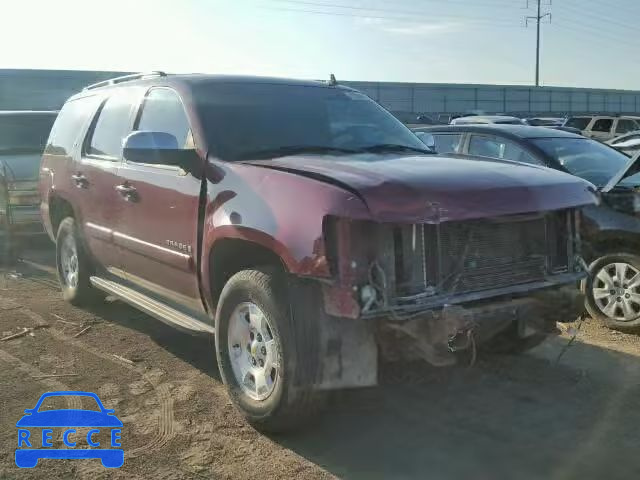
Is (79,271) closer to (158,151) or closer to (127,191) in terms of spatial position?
(127,191)

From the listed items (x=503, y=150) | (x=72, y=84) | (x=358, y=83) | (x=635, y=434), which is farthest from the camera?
(x=358, y=83)

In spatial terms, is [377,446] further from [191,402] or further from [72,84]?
[72,84]

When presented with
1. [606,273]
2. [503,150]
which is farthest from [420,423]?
[503,150]

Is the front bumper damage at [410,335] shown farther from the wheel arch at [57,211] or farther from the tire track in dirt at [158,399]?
the wheel arch at [57,211]

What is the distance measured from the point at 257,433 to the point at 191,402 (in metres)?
0.63

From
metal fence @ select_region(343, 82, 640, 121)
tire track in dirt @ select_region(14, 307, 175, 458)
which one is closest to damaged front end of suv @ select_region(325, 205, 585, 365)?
tire track in dirt @ select_region(14, 307, 175, 458)

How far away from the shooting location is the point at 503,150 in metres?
7.04

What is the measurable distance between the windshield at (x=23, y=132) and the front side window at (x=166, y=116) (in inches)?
253

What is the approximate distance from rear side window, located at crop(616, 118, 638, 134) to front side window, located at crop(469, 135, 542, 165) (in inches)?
599

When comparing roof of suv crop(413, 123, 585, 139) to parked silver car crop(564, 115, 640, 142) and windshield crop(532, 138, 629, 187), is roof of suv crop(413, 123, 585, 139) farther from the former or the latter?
parked silver car crop(564, 115, 640, 142)

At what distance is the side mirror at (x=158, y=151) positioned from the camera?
4207mm

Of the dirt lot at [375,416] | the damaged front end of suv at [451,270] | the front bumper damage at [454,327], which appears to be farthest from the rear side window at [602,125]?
the front bumper damage at [454,327]

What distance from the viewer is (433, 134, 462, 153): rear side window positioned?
7.65 m

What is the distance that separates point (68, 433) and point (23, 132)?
8.36 metres
